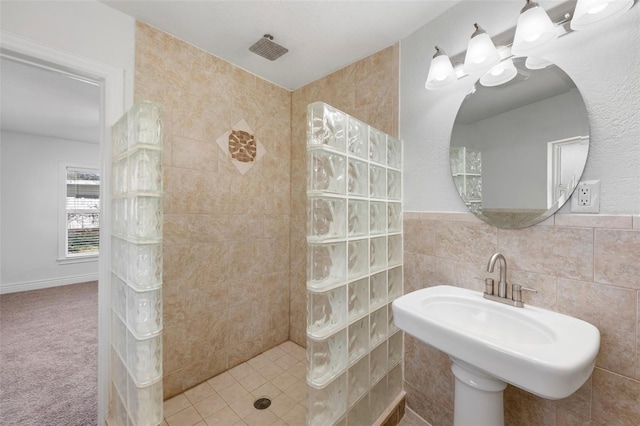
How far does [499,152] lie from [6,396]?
11.4 ft

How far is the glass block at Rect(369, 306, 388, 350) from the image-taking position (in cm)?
143

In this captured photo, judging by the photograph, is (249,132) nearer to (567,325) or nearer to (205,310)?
(205,310)

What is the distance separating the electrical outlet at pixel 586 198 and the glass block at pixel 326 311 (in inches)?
40.3

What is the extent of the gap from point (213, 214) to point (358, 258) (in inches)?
47.1

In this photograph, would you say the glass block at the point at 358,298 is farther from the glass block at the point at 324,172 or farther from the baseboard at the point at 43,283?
the baseboard at the point at 43,283

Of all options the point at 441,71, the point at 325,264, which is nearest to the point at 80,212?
the point at 325,264

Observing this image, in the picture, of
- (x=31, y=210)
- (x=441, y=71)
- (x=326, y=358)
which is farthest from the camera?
(x=31, y=210)

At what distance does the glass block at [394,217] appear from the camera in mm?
1572

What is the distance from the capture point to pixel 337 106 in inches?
83.7

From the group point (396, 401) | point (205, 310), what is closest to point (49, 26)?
point (205, 310)

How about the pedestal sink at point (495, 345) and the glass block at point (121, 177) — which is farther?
the glass block at point (121, 177)

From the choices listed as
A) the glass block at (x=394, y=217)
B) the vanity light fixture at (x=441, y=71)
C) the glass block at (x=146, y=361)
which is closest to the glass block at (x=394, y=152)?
the glass block at (x=394, y=217)

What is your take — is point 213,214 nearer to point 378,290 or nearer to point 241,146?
point 241,146

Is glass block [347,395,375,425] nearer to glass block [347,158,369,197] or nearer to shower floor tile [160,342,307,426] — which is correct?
shower floor tile [160,342,307,426]
